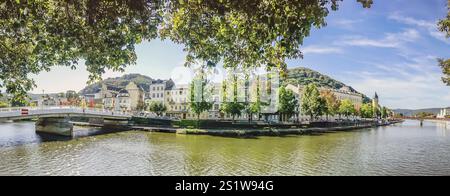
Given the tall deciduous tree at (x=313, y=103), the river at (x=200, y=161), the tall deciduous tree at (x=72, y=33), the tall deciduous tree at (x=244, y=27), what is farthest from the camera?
the tall deciduous tree at (x=313, y=103)

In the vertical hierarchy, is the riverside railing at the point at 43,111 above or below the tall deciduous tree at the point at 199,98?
below

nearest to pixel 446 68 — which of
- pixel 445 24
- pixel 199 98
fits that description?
pixel 445 24

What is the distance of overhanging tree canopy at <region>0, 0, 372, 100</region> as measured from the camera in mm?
9469

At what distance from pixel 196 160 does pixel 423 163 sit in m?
19.8

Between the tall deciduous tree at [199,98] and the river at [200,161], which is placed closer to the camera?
the river at [200,161]

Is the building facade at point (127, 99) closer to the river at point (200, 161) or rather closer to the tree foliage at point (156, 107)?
the tree foliage at point (156, 107)

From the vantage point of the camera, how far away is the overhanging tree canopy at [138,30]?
947 centimetres

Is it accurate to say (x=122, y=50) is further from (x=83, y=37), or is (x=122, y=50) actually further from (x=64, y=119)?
(x=64, y=119)

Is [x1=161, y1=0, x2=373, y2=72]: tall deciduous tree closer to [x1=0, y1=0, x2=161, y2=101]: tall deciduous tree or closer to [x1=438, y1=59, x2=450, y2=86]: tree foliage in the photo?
[x1=0, y1=0, x2=161, y2=101]: tall deciduous tree

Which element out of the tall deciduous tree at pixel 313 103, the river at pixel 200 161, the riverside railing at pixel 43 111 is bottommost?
the river at pixel 200 161

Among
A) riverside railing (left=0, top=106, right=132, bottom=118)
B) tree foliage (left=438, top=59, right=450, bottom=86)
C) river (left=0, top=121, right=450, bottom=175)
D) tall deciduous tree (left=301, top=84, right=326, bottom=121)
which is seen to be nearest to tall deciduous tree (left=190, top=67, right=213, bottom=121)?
riverside railing (left=0, top=106, right=132, bottom=118)

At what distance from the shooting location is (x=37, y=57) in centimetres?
1445

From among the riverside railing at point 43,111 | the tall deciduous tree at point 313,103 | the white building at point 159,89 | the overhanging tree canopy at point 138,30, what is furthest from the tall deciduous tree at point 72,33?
the white building at point 159,89

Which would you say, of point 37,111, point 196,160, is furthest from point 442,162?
point 37,111
